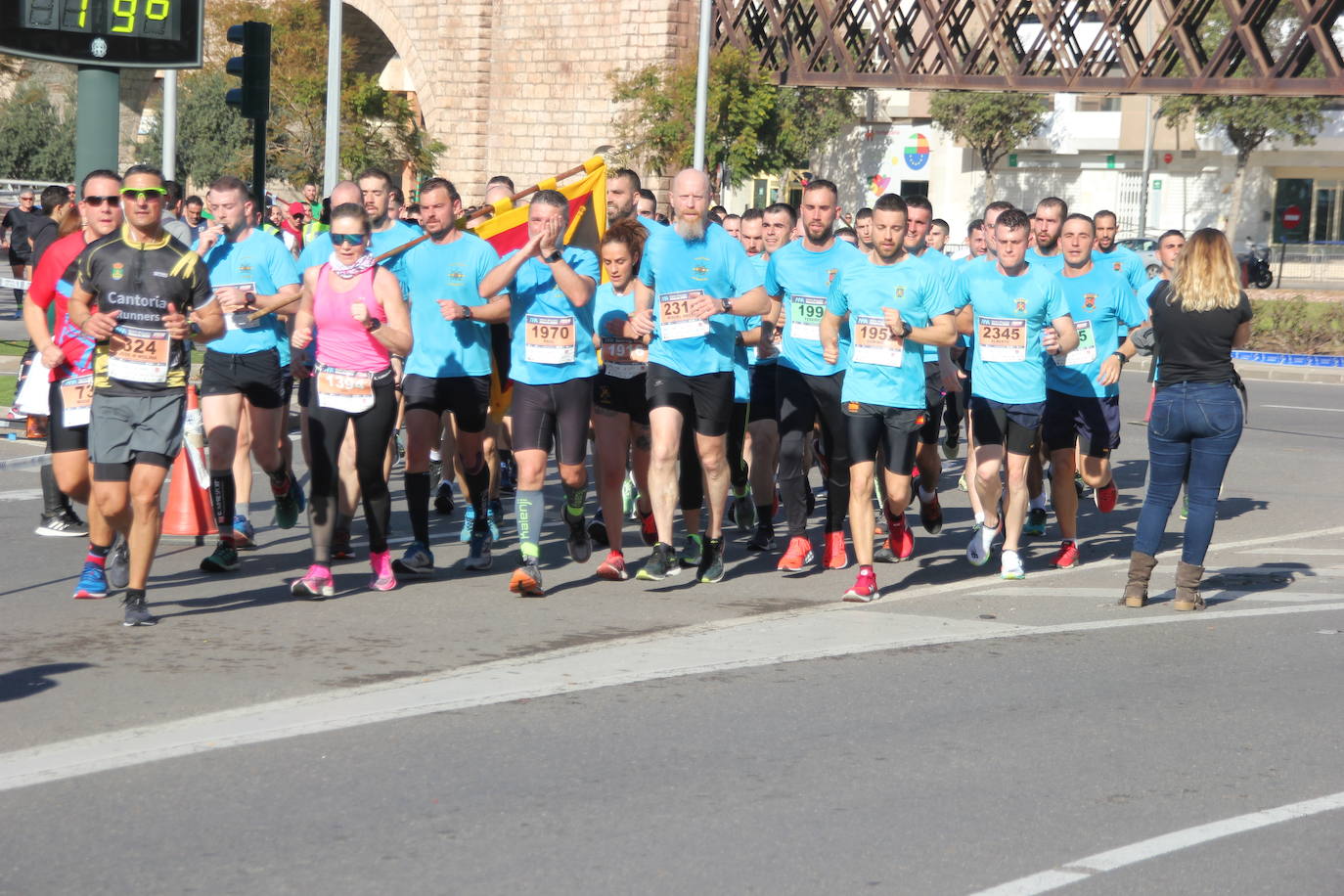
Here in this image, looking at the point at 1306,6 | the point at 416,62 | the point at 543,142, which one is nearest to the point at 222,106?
the point at 416,62

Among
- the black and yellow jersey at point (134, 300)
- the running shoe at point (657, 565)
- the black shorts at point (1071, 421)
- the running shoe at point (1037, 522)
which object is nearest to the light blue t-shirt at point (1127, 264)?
the black shorts at point (1071, 421)

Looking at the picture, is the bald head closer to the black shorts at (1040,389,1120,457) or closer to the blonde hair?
the blonde hair

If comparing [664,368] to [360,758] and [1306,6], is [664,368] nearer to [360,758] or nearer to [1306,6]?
[360,758]

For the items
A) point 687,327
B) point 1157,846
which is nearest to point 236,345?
point 687,327

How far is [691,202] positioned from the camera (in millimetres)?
9000

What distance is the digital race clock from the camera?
1215 centimetres

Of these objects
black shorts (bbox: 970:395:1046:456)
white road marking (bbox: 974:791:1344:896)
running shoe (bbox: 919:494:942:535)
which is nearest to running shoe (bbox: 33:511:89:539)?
running shoe (bbox: 919:494:942:535)

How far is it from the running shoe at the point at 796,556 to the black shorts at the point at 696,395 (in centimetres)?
96

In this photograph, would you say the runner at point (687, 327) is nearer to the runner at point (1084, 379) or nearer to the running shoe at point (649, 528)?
the running shoe at point (649, 528)

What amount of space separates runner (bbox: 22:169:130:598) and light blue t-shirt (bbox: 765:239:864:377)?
3.61m

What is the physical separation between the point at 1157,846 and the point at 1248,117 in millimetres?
51585

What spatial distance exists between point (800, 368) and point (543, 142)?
33242 mm

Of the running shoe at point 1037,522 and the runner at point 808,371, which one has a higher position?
the runner at point 808,371

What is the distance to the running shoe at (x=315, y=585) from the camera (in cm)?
855
